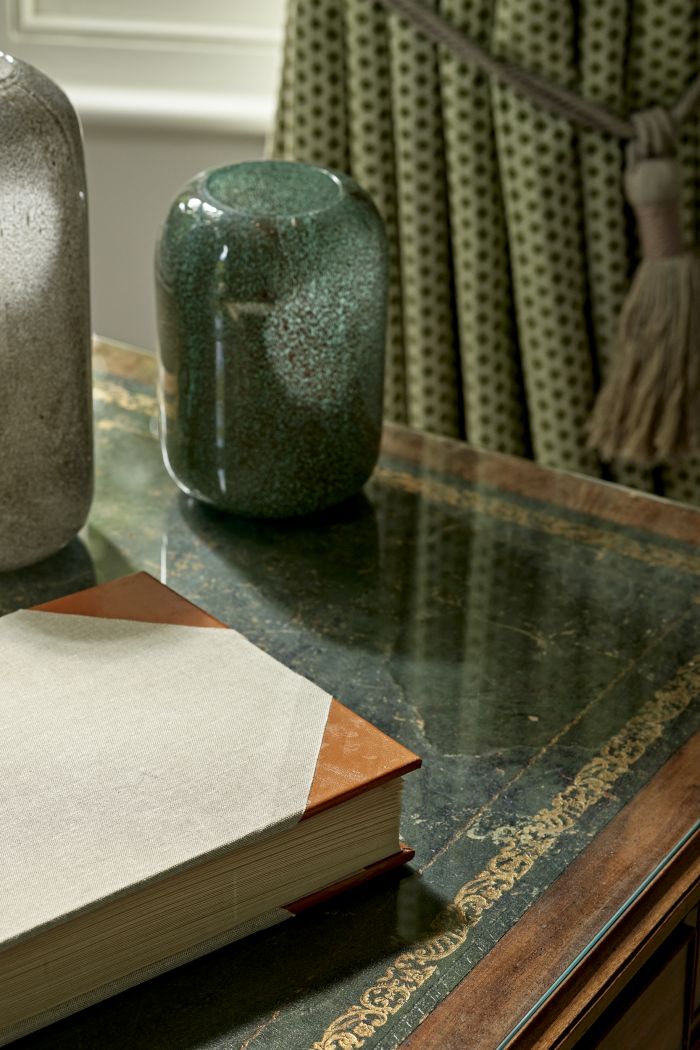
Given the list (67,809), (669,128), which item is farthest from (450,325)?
(67,809)

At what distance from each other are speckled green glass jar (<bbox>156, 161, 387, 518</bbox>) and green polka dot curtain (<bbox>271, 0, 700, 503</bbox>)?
57cm

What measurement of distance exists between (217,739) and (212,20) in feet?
4.84

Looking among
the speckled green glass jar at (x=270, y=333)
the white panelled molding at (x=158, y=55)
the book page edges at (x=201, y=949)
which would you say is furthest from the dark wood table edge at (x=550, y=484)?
the white panelled molding at (x=158, y=55)

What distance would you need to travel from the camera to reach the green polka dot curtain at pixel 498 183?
4.16 feet

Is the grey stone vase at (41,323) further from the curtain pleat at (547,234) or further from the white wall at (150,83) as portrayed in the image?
the white wall at (150,83)

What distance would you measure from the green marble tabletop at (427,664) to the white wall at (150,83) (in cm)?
83

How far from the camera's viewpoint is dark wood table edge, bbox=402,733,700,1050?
473 millimetres

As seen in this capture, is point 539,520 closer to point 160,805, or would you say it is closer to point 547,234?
point 160,805

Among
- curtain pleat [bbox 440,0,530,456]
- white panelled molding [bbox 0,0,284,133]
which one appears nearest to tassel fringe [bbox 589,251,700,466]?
curtain pleat [bbox 440,0,530,456]

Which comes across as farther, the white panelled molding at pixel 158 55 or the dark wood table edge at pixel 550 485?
the white panelled molding at pixel 158 55

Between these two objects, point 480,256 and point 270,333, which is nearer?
point 270,333

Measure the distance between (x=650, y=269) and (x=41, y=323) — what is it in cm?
76

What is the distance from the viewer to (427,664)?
70 centimetres

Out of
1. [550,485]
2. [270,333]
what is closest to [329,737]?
[270,333]
